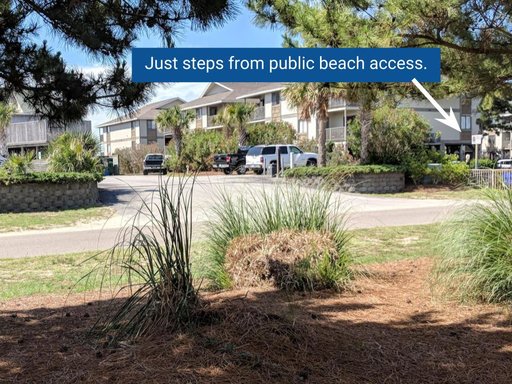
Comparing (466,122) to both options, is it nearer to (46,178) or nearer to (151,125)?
(151,125)

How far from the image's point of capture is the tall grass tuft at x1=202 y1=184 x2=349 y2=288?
642 centimetres

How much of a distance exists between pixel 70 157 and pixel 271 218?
15.9 meters

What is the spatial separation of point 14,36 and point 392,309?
13.9 feet

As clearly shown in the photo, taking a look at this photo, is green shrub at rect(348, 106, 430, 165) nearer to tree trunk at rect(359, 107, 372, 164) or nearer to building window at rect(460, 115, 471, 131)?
tree trunk at rect(359, 107, 372, 164)

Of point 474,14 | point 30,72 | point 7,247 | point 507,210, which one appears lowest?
point 7,247

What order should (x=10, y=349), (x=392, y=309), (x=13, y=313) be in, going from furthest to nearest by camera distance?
(x=13, y=313) → (x=392, y=309) → (x=10, y=349)

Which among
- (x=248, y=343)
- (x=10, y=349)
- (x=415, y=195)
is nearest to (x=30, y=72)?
(x=10, y=349)

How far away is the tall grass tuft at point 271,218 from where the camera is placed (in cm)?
642

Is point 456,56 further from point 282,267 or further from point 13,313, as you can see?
point 13,313

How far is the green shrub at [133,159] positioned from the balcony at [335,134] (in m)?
14.6

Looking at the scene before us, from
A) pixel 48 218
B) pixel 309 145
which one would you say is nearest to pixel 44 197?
pixel 48 218

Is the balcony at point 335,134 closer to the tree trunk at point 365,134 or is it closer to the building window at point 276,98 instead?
the building window at point 276,98

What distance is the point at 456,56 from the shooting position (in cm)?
846

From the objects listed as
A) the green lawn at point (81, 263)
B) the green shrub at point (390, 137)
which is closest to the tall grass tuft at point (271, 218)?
the green lawn at point (81, 263)
